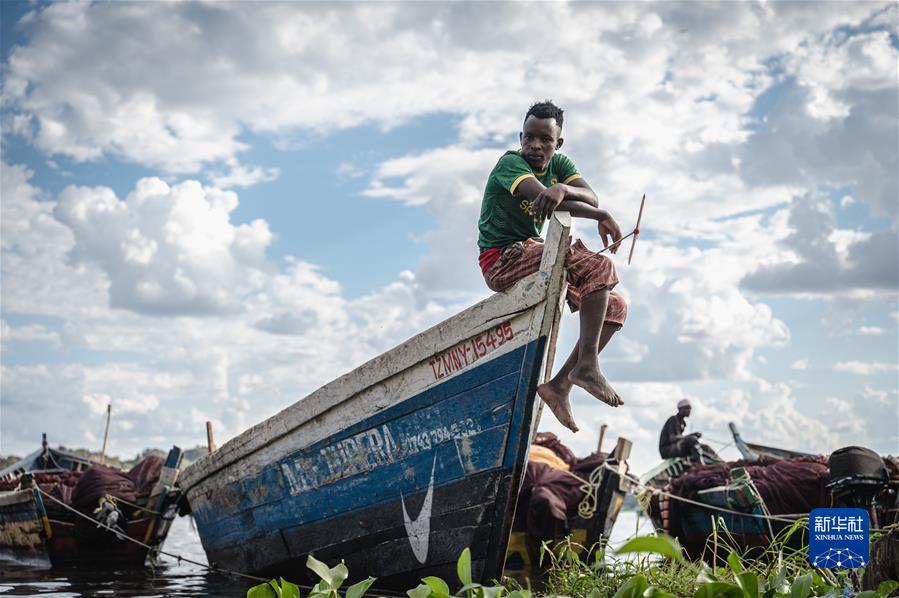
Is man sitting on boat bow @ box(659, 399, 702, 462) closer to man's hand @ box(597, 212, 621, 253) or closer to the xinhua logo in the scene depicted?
man's hand @ box(597, 212, 621, 253)

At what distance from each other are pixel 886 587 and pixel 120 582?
653cm

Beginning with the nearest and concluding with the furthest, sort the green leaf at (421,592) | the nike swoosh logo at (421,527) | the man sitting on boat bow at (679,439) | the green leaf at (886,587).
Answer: the green leaf at (421,592) < the green leaf at (886,587) < the nike swoosh logo at (421,527) < the man sitting on boat bow at (679,439)

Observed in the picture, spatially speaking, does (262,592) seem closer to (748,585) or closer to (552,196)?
(748,585)

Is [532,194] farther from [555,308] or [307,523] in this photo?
[307,523]

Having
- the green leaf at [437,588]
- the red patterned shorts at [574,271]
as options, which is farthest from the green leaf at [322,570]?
the red patterned shorts at [574,271]

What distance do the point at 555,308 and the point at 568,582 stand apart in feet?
4.53

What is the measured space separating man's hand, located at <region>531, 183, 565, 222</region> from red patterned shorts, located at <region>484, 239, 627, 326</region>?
26cm

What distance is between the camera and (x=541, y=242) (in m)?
4.64

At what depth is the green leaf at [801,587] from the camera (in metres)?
2.71

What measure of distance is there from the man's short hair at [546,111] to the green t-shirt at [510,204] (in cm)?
20

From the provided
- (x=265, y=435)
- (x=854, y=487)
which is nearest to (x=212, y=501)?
(x=265, y=435)

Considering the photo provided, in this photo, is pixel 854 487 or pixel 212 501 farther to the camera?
pixel 212 501

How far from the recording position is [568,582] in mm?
3496

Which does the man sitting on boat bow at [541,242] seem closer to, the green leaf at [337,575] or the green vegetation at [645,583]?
the green vegetation at [645,583]
